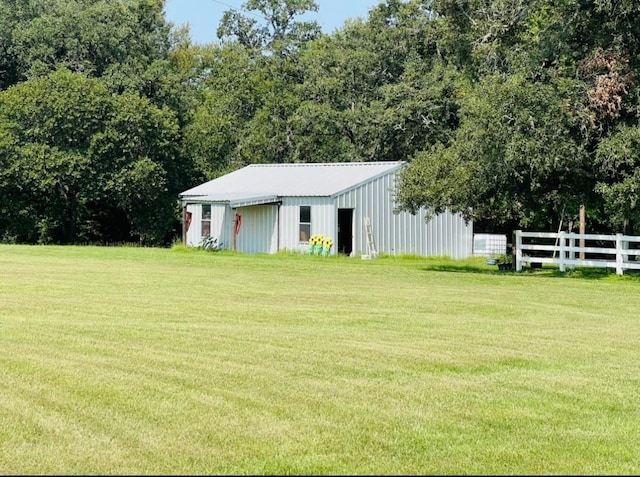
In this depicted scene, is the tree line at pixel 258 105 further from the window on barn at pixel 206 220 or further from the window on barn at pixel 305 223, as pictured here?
the window on barn at pixel 206 220

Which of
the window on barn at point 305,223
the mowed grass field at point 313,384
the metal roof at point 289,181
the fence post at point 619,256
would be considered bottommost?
the mowed grass field at point 313,384

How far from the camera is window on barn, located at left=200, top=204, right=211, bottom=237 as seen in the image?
135 feet

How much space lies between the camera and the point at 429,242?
39.2 m

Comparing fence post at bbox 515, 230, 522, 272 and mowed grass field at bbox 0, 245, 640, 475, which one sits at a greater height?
fence post at bbox 515, 230, 522, 272

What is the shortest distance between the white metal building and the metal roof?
51 millimetres

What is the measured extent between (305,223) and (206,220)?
569cm

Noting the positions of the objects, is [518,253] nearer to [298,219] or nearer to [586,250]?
[586,250]

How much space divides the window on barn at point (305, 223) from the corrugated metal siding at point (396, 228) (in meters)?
1.36

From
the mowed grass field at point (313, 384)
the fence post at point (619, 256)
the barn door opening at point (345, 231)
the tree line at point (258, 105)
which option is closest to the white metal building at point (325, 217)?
the barn door opening at point (345, 231)

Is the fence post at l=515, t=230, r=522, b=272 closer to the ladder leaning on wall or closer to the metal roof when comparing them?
the ladder leaning on wall

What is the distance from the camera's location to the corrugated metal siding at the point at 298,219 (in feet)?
120

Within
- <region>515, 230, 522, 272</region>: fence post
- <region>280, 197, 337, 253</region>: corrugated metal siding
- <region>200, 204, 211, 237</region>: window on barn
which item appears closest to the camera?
<region>515, 230, 522, 272</region>: fence post

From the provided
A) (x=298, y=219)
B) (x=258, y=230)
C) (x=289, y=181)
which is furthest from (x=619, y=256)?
(x=289, y=181)

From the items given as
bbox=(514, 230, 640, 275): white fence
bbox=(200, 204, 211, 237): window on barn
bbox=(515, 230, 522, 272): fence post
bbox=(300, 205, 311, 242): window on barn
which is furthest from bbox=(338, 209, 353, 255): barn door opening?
bbox=(515, 230, 522, 272): fence post
